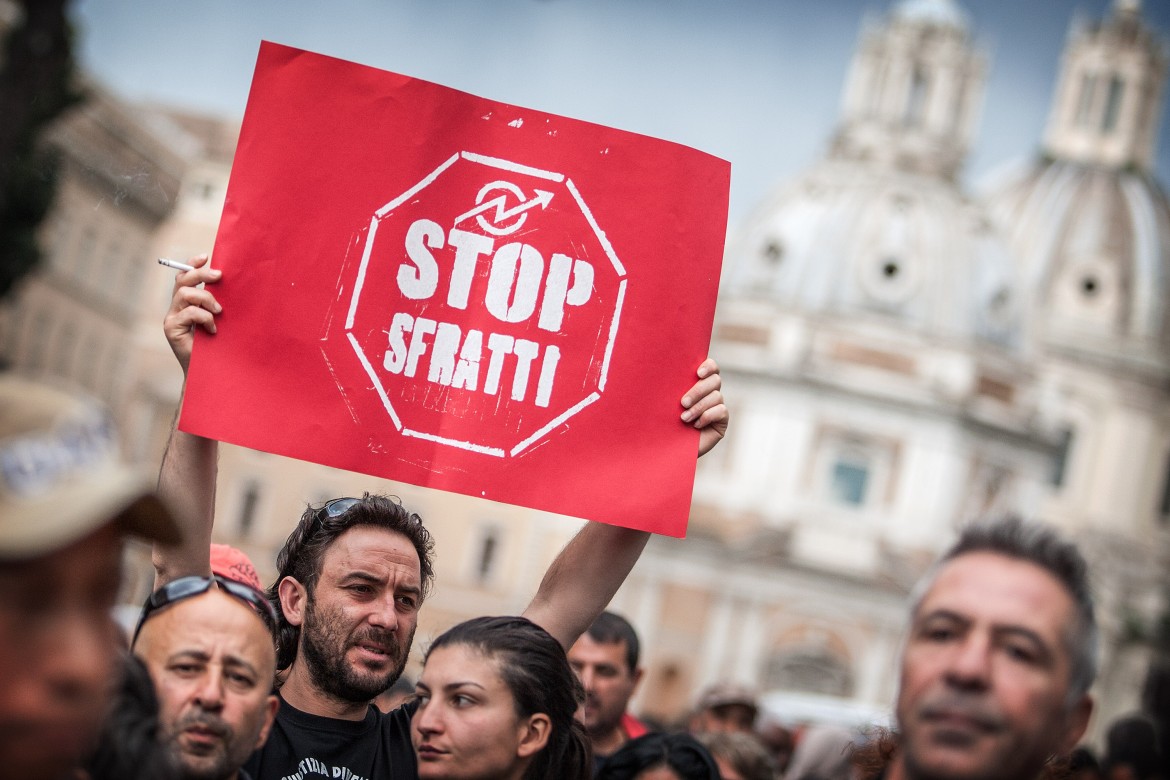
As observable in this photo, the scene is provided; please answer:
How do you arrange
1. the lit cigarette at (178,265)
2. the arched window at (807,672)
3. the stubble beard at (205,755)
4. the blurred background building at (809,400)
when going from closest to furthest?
the stubble beard at (205,755) < the lit cigarette at (178,265) < the blurred background building at (809,400) < the arched window at (807,672)

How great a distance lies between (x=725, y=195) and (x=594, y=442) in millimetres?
630

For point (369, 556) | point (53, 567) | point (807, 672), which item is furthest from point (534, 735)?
point (807, 672)

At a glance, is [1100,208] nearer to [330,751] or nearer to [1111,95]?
[1111,95]

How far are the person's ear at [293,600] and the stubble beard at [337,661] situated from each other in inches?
3.1

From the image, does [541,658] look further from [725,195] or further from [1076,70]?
[1076,70]

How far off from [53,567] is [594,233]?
6.51 feet

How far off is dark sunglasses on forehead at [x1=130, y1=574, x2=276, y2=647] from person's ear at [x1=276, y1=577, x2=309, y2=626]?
633 millimetres

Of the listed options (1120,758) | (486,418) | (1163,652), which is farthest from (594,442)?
(1163,652)

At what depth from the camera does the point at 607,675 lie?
19.1ft

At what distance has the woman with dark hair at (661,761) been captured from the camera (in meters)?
4.66

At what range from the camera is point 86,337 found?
133ft

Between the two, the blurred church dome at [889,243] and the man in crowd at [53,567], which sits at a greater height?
the blurred church dome at [889,243]

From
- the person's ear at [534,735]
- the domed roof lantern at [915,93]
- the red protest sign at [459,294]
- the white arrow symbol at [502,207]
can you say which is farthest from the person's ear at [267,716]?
the domed roof lantern at [915,93]

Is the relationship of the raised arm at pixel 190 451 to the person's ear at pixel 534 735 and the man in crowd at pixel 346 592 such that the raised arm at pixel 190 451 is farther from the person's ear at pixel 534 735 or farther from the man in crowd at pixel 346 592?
the person's ear at pixel 534 735
